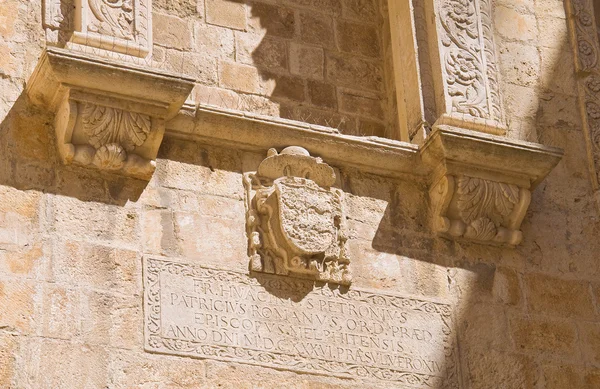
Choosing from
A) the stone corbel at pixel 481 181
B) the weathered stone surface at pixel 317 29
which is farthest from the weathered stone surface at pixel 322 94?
the stone corbel at pixel 481 181

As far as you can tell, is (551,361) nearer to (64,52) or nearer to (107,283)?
(107,283)

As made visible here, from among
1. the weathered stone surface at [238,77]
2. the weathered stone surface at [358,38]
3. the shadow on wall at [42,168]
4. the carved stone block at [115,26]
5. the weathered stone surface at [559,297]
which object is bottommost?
the weathered stone surface at [559,297]

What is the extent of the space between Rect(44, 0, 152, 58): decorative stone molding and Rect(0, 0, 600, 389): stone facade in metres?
0.01

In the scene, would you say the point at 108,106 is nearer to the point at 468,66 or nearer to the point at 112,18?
the point at 112,18

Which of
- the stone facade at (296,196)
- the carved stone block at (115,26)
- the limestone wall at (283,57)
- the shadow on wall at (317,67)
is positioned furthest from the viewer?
the shadow on wall at (317,67)

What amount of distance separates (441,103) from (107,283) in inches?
78.3

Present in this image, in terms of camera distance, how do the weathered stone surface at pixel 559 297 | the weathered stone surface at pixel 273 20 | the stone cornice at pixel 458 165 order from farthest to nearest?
the weathered stone surface at pixel 273 20 < the weathered stone surface at pixel 559 297 < the stone cornice at pixel 458 165

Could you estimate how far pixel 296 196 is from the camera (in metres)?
6.73

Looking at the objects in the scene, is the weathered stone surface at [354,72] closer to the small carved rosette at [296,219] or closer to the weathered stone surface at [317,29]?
the weathered stone surface at [317,29]

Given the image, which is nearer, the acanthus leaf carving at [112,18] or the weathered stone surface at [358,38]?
the acanthus leaf carving at [112,18]

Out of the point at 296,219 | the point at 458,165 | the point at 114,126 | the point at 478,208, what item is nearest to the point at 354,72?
the point at 458,165

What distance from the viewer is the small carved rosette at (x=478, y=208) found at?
7.08m

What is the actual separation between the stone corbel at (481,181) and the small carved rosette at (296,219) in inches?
20.7

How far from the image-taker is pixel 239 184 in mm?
6820
